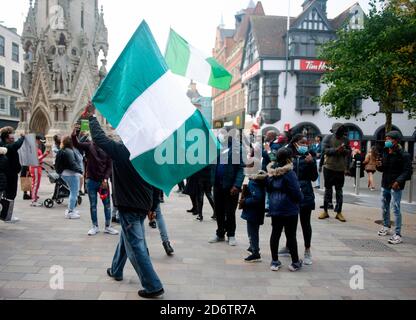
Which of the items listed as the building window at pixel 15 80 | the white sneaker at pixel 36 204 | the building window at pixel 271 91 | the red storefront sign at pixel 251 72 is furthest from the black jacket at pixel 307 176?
the building window at pixel 15 80

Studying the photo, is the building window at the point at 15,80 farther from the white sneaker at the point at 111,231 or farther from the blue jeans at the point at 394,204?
the blue jeans at the point at 394,204

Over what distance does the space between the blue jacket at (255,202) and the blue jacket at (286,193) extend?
46cm

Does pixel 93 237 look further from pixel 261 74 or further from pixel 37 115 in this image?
pixel 261 74

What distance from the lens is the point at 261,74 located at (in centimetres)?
3266

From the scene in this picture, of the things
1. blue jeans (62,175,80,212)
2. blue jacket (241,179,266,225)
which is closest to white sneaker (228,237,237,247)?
blue jacket (241,179,266,225)

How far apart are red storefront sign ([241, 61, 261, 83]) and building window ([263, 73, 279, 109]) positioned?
131cm

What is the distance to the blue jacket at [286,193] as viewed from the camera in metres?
5.37

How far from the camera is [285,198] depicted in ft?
17.7

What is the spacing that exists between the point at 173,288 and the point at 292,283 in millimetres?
1560

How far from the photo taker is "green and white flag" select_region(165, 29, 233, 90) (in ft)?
21.2

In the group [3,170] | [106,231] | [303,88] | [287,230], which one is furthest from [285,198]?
[303,88]

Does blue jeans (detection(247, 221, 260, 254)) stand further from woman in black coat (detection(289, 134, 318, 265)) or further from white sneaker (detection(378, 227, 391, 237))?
white sneaker (detection(378, 227, 391, 237))

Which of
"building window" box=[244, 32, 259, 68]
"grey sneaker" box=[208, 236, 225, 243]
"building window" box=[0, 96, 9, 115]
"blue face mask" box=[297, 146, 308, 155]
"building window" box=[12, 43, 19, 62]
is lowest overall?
"grey sneaker" box=[208, 236, 225, 243]
